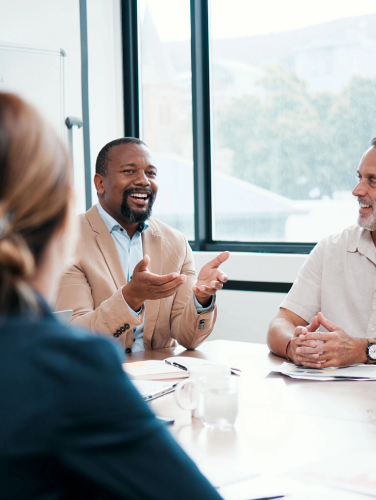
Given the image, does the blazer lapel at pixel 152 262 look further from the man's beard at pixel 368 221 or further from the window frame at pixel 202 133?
the window frame at pixel 202 133

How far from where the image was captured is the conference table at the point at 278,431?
36.7 inches

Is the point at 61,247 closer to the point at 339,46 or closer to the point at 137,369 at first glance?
the point at 137,369

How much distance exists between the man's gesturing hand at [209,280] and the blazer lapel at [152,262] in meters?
0.22

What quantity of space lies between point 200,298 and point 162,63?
2.51 metres

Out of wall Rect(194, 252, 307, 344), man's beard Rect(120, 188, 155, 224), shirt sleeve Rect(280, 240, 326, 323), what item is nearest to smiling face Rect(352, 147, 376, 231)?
→ shirt sleeve Rect(280, 240, 326, 323)

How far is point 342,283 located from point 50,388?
1.79m

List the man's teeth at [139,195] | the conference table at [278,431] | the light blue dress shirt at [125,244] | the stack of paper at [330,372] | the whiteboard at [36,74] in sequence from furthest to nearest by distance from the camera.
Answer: the whiteboard at [36,74], the man's teeth at [139,195], the light blue dress shirt at [125,244], the stack of paper at [330,372], the conference table at [278,431]

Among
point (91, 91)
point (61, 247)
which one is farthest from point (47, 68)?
point (61, 247)

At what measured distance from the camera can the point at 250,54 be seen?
3.59 metres

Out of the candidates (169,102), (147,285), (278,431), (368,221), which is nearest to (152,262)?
(147,285)

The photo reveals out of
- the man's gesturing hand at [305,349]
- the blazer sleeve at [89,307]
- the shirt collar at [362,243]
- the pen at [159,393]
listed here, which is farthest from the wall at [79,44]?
the pen at [159,393]

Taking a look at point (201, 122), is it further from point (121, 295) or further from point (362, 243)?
point (121, 295)

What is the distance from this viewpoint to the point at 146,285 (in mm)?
1773

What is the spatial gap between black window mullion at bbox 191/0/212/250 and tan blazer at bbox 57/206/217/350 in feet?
4.58
